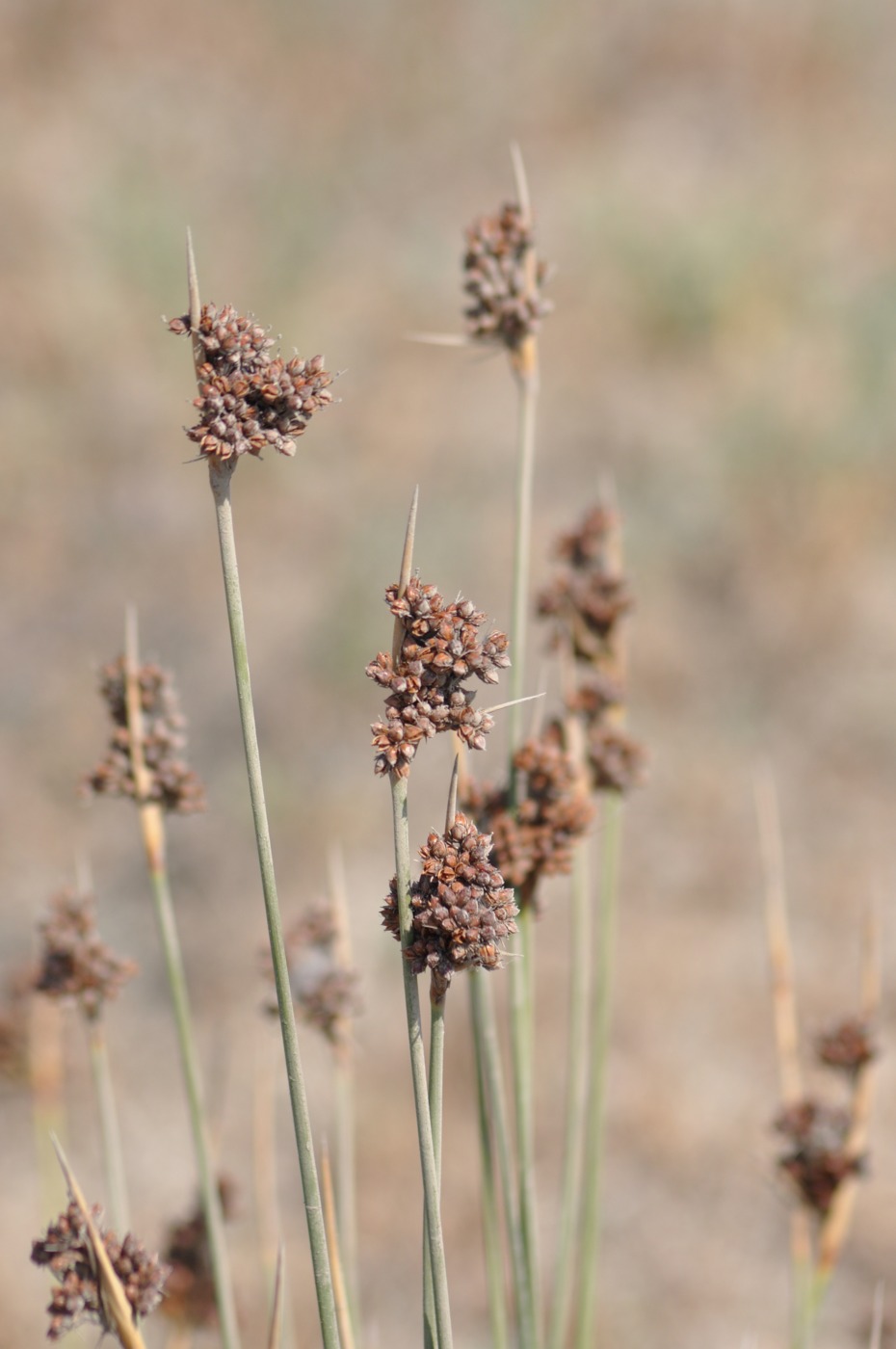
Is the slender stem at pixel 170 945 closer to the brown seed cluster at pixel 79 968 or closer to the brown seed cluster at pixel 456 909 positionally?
the brown seed cluster at pixel 79 968

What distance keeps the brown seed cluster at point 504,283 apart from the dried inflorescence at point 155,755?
0.40 m

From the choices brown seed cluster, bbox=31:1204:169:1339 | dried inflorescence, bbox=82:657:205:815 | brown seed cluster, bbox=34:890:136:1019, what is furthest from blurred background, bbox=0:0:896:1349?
brown seed cluster, bbox=31:1204:169:1339

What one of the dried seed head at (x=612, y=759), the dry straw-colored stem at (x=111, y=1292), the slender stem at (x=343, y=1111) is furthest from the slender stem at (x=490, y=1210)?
the dry straw-colored stem at (x=111, y=1292)

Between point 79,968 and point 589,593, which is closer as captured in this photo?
point 79,968

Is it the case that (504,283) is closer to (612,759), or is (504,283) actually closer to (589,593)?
(589,593)

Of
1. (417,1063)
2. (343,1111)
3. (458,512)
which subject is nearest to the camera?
(417,1063)

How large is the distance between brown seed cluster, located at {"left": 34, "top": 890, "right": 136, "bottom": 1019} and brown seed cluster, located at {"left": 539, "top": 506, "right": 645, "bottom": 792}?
0.50 meters

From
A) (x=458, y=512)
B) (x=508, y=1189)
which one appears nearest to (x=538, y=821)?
(x=508, y=1189)

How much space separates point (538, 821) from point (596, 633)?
1.32ft

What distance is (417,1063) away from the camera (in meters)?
0.62

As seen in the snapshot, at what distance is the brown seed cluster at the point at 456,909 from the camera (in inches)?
25.5

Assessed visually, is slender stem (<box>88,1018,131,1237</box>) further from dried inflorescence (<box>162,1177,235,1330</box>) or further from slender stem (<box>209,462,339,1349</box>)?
slender stem (<box>209,462,339,1349</box>)

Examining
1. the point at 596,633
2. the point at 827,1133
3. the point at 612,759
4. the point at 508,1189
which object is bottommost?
the point at 508,1189

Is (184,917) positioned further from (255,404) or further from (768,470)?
(255,404)
